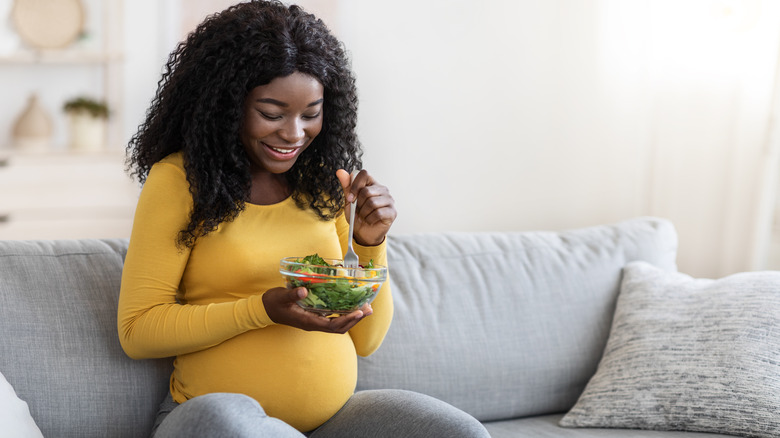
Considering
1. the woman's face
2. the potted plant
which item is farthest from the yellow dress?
the potted plant

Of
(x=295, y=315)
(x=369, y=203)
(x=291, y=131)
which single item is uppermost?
(x=291, y=131)

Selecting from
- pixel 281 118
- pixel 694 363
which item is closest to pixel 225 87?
pixel 281 118

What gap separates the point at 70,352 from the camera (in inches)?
56.0

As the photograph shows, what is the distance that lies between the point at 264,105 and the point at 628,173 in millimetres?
1985

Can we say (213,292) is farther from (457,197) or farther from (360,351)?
(457,197)

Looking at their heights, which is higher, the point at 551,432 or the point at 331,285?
the point at 331,285

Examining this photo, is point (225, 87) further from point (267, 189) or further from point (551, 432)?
point (551, 432)

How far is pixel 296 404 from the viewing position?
4.15 ft

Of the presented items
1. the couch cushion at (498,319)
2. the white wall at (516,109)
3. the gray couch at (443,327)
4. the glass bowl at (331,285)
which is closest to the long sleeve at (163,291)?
the glass bowl at (331,285)

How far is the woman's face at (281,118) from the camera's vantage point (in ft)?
4.10

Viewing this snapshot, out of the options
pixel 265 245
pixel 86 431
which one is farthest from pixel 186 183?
pixel 86 431

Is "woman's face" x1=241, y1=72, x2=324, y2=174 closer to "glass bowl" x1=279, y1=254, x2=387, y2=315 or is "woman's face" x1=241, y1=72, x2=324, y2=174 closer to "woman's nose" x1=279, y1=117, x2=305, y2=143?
"woman's nose" x1=279, y1=117, x2=305, y2=143

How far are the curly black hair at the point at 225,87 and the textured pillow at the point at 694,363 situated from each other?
2.68ft

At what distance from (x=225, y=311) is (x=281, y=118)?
333mm
